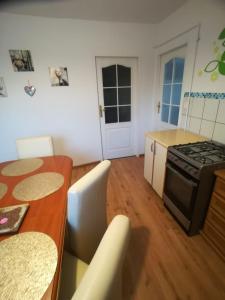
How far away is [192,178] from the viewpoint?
1433 millimetres

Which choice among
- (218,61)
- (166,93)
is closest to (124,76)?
(166,93)

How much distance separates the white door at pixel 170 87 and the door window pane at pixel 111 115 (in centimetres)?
84

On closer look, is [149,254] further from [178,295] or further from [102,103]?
Answer: [102,103]

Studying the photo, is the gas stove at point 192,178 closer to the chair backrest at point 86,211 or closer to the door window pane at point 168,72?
the chair backrest at point 86,211

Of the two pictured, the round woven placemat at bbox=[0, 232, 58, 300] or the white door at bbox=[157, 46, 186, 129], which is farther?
the white door at bbox=[157, 46, 186, 129]

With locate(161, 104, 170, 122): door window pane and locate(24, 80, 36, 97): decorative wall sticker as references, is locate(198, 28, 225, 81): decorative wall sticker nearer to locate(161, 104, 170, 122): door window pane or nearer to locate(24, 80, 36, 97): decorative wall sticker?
locate(161, 104, 170, 122): door window pane

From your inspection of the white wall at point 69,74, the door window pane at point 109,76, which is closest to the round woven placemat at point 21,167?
the white wall at point 69,74

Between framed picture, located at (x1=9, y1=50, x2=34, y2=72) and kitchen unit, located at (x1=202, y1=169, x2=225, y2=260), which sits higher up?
framed picture, located at (x1=9, y1=50, x2=34, y2=72)

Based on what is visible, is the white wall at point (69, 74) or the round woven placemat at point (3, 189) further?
the white wall at point (69, 74)

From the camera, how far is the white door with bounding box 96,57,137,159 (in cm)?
282

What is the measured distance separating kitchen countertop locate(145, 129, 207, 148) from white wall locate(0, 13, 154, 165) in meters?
1.21

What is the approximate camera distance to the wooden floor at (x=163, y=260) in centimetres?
118

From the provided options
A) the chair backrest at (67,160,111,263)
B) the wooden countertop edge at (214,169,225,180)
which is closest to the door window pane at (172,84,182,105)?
the wooden countertop edge at (214,169,225,180)

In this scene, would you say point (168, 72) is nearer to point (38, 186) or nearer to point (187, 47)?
point (187, 47)
